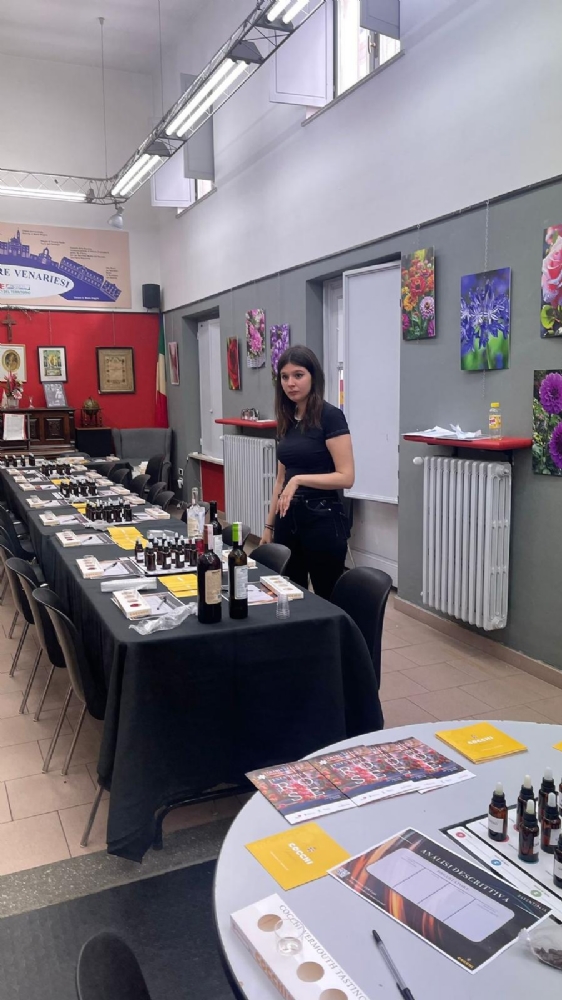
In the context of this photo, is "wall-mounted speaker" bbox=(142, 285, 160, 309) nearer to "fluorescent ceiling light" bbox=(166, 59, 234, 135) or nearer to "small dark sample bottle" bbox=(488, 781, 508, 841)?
"fluorescent ceiling light" bbox=(166, 59, 234, 135)

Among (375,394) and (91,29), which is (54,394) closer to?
(91,29)

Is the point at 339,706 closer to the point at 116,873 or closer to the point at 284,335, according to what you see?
the point at 116,873

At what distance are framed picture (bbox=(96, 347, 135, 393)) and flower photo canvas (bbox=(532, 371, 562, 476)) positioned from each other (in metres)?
7.27

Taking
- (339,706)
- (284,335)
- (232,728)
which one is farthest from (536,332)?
(284,335)

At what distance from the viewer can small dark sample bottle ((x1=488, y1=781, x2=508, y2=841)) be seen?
1.25 m

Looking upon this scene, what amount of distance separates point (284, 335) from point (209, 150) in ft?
9.18

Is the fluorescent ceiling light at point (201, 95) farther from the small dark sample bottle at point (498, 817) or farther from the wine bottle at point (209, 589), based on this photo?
the small dark sample bottle at point (498, 817)

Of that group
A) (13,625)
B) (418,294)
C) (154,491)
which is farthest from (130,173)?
(13,625)

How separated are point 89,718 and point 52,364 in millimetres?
6976

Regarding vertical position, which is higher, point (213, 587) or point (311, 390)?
point (311, 390)

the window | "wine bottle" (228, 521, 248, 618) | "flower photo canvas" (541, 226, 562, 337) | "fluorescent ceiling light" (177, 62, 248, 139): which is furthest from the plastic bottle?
"fluorescent ceiling light" (177, 62, 248, 139)

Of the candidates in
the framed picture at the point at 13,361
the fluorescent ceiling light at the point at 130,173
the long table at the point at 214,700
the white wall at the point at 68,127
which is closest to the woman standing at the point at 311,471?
the long table at the point at 214,700

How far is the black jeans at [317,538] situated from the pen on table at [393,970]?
2290 millimetres

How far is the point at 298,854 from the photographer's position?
48.8 inches
